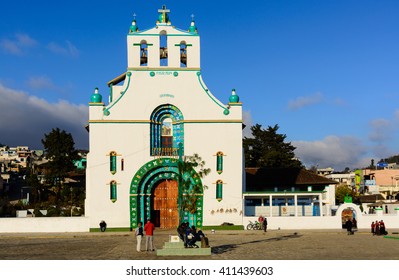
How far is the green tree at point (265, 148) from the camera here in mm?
80000

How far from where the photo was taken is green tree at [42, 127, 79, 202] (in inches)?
2835

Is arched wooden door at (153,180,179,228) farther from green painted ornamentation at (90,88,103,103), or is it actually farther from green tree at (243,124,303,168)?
green tree at (243,124,303,168)

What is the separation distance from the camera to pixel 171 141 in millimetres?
44938

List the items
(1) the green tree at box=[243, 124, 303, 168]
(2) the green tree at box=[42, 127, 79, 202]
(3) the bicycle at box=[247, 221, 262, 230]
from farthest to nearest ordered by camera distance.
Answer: (1) the green tree at box=[243, 124, 303, 168] → (2) the green tree at box=[42, 127, 79, 202] → (3) the bicycle at box=[247, 221, 262, 230]

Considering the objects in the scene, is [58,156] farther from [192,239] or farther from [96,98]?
[192,239]

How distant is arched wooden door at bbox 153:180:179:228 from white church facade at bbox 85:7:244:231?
2.9 inches

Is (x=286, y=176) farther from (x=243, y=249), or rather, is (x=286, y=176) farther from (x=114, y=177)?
(x=243, y=249)

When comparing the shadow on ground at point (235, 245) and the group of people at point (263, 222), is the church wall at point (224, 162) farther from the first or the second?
the shadow on ground at point (235, 245)

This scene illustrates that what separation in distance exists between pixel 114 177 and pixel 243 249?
56.7 ft

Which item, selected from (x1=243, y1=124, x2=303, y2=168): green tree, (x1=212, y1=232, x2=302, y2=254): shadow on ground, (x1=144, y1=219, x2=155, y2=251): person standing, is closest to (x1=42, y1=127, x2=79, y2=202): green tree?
(x1=243, y1=124, x2=303, y2=168): green tree

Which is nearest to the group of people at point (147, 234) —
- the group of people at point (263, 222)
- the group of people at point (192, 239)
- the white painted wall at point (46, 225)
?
the group of people at point (192, 239)
